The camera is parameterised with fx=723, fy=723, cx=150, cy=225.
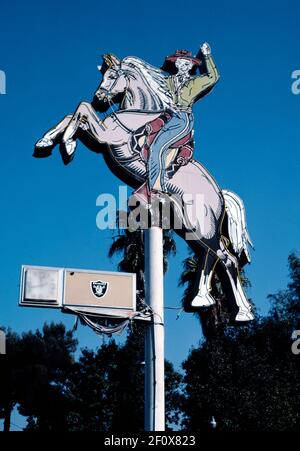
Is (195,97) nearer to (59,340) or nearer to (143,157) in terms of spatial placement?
(143,157)

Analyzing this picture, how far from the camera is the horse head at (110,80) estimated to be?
61.7 ft

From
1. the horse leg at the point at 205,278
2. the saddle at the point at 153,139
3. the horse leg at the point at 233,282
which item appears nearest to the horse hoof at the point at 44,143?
the saddle at the point at 153,139

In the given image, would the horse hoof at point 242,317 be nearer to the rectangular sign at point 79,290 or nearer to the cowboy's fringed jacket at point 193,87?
the rectangular sign at point 79,290

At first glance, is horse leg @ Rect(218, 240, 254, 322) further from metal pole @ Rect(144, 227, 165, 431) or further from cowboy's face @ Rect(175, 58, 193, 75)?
cowboy's face @ Rect(175, 58, 193, 75)

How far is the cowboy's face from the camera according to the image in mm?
20594

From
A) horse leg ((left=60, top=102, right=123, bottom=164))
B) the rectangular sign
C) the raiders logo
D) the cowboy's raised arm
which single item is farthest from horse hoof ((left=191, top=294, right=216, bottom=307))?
the cowboy's raised arm

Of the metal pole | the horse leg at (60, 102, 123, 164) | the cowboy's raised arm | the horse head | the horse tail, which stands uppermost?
the cowboy's raised arm

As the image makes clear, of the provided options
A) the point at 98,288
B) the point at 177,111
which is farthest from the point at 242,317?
the point at 177,111

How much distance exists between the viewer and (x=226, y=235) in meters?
19.6

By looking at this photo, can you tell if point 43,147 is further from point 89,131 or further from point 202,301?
point 202,301

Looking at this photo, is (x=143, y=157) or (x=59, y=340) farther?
(x=59, y=340)

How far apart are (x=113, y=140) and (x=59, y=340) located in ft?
77.0

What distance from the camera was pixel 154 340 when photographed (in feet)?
55.4
